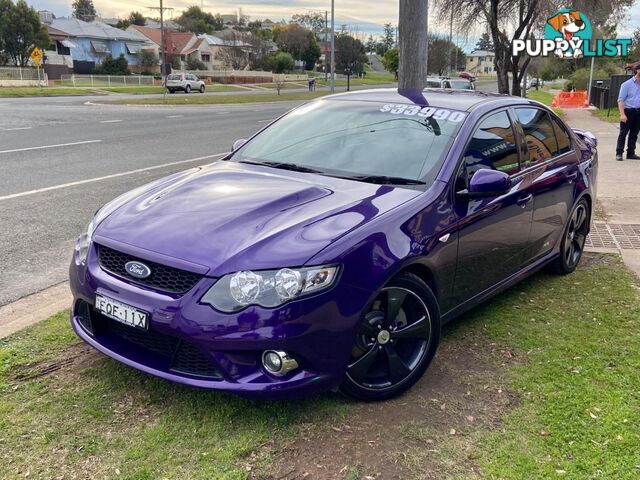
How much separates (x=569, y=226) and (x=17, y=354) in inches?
172

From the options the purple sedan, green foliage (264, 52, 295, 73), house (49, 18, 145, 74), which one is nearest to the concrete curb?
the purple sedan

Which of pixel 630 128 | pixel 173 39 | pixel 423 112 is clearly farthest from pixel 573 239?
pixel 173 39

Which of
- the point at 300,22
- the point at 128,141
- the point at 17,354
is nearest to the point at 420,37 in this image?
the point at 17,354

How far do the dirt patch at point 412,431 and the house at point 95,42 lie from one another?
78.6 meters

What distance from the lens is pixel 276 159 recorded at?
4285 millimetres

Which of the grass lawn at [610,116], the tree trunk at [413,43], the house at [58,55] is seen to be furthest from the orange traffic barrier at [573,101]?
the house at [58,55]

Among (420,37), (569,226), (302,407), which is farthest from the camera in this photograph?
(420,37)

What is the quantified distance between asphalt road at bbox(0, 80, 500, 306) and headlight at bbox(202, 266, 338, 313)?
2.56 m

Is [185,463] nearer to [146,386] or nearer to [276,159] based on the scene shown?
[146,386]

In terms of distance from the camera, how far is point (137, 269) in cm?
305

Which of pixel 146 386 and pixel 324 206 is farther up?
pixel 324 206

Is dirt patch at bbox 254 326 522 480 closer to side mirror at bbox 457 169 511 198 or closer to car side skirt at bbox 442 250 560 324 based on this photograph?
car side skirt at bbox 442 250 560 324

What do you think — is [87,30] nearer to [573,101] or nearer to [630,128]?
[573,101]

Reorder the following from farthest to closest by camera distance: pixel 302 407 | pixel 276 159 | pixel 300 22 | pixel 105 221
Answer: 1. pixel 300 22
2. pixel 276 159
3. pixel 105 221
4. pixel 302 407
